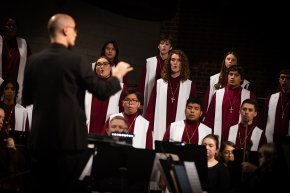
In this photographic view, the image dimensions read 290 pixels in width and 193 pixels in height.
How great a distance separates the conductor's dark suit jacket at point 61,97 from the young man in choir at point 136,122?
333cm

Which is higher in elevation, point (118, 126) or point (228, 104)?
point (228, 104)

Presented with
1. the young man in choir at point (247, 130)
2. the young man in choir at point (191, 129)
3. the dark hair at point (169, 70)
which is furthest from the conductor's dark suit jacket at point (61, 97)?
the dark hair at point (169, 70)

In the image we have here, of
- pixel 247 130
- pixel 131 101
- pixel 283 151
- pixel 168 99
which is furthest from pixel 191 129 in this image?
pixel 283 151

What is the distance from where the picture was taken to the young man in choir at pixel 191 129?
7562 mm

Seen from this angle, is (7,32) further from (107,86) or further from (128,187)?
(107,86)

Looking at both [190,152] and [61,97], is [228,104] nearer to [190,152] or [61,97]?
[190,152]

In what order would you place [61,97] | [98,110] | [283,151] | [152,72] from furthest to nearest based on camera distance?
[152,72] → [98,110] → [283,151] → [61,97]

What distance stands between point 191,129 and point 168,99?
100 cm

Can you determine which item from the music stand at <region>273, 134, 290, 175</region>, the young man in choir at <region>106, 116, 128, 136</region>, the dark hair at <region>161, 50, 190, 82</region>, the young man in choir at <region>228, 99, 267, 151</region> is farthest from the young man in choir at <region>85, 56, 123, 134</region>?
the music stand at <region>273, 134, 290, 175</region>

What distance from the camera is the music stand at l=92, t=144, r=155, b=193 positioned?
550 cm

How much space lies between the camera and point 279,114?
8.05 m

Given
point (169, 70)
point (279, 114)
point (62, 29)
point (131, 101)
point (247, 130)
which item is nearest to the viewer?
point (62, 29)

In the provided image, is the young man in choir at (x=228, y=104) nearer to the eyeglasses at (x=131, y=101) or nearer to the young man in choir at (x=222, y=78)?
the young man in choir at (x=222, y=78)

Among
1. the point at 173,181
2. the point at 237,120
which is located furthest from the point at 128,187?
the point at 237,120
